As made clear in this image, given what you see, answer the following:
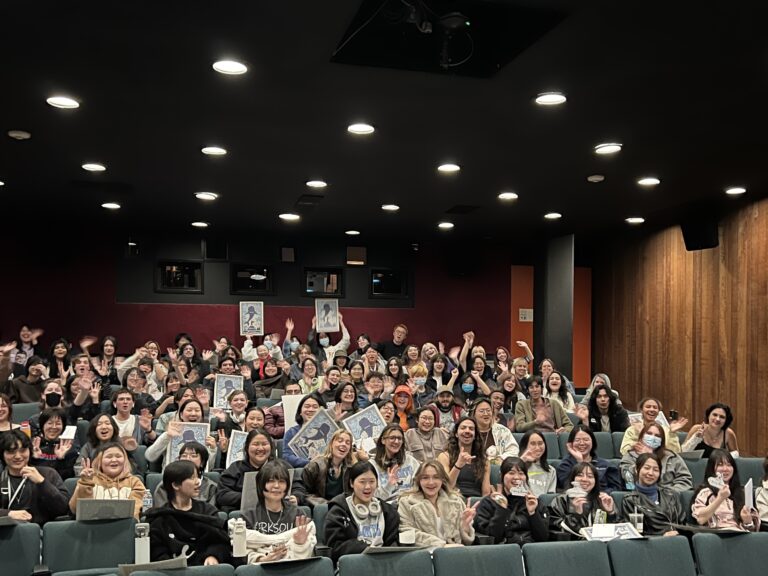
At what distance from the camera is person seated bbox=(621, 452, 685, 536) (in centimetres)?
513

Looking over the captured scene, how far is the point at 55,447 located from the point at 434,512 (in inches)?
114

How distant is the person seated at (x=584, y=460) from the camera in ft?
19.2

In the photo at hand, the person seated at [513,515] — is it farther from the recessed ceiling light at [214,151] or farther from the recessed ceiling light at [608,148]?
the recessed ceiling light at [214,151]

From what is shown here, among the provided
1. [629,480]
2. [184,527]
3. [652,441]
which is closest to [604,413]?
[652,441]

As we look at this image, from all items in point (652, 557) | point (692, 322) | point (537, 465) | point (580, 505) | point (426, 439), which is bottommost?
point (652, 557)

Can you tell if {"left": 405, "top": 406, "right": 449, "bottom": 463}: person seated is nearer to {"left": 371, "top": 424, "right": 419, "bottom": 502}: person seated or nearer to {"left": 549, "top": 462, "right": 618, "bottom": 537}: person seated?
{"left": 371, "top": 424, "right": 419, "bottom": 502}: person seated

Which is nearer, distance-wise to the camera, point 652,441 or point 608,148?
point 652,441

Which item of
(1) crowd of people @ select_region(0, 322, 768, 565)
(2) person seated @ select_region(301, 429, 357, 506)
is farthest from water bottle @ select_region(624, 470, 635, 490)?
(2) person seated @ select_region(301, 429, 357, 506)

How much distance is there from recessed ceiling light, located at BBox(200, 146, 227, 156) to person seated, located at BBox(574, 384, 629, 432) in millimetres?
4267

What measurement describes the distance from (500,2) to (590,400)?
4.97 meters

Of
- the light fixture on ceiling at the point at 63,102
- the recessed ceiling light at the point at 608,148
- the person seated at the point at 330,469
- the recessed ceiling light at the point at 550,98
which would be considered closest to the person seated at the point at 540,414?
the recessed ceiling light at the point at 608,148

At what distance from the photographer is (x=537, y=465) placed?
581cm

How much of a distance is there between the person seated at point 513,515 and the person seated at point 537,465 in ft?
2.57

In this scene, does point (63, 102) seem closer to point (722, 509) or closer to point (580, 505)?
point (580, 505)
